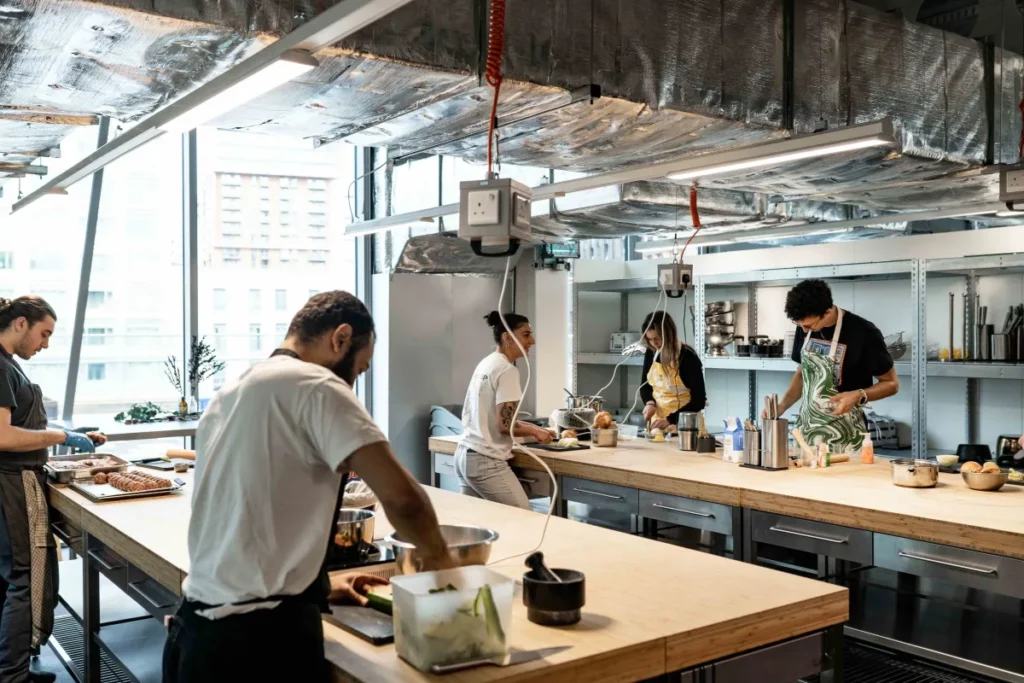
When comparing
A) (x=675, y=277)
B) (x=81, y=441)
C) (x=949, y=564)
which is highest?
(x=675, y=277)

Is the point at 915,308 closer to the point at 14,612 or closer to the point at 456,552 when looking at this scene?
the point at 456,552

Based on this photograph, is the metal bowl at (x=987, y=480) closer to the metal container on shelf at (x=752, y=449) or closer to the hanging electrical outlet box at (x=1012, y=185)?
the metal container on shelf at (x=752, y=449)

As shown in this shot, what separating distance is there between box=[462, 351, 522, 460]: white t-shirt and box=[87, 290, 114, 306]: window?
3829mm

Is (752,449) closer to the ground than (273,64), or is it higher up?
closer to the ground

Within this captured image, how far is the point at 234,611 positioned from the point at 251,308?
20.0 feet

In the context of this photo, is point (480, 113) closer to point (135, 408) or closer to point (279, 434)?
point (279, 434)

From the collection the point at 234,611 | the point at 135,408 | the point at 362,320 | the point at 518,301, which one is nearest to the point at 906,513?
the point at 362,320

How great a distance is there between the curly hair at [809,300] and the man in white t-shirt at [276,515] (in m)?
Result: 3.03

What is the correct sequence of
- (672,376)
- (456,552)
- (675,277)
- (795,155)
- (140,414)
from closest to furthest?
(456,552) < (795,155) < (675,277) < (672,376) < (140,414)

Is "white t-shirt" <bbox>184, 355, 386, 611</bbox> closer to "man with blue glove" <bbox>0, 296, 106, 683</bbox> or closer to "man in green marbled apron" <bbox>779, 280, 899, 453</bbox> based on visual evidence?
"man with blue glove" <bbox>0, 296, 106, 683</bbox>

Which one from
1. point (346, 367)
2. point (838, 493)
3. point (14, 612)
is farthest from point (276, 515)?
point (14, 612)

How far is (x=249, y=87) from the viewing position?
115 inches

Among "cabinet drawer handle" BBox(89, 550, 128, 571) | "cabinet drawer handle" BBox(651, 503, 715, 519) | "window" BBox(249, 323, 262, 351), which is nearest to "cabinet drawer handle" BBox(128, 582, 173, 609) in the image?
"cabinet drawer handle" BBox(89, 550, 128, 571)

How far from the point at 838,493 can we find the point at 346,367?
2.21 m
